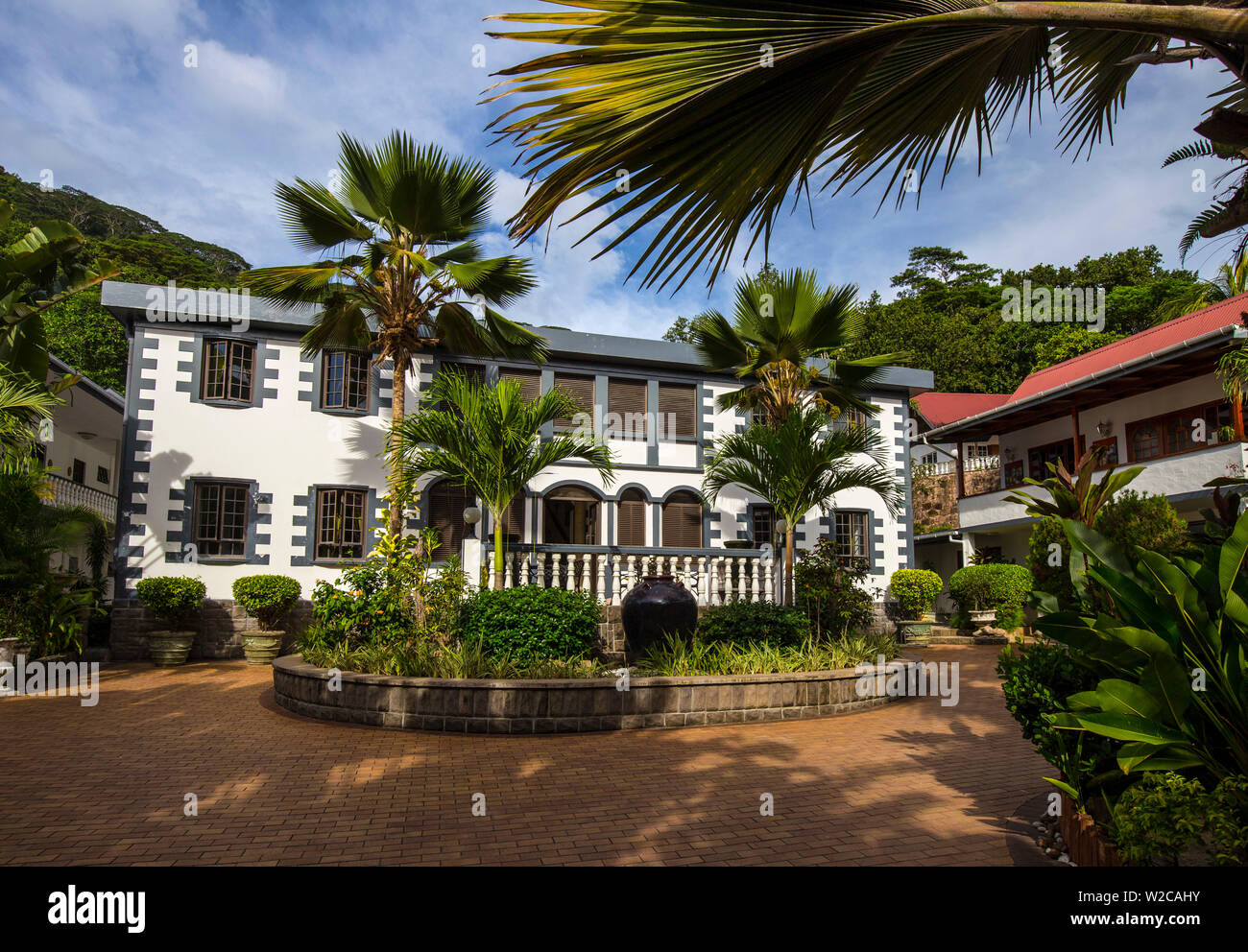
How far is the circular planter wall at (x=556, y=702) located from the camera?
8.61 m

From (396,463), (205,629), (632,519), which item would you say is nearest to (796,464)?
(396,463)

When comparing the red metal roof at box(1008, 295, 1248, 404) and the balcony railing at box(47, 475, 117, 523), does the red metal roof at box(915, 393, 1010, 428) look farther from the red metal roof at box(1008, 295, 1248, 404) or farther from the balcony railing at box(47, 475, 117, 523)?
the balcony railing at box(47, 475, 117, 523)

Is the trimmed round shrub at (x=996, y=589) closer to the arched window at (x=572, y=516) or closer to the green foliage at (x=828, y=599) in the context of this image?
the green foliage at (x=828, y=599)

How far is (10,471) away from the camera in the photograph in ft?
41.1

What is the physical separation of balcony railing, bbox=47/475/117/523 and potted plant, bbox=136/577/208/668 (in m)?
4.02

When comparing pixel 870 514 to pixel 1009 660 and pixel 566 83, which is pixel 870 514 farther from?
pixel 566 83

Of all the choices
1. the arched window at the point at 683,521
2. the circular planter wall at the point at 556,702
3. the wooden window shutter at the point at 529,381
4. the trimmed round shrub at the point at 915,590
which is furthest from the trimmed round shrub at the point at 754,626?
the trimmed round shrub at the point at 915,590

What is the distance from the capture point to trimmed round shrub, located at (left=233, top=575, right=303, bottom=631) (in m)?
15.6

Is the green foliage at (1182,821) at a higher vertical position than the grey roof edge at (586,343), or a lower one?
lower

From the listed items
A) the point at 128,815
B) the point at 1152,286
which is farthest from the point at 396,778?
the point at 1152,286

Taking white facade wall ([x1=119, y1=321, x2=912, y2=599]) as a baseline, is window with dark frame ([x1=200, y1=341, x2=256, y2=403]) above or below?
above

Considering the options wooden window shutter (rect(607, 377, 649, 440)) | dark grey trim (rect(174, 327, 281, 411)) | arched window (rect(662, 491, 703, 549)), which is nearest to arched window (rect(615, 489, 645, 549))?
arched window (rect(662, 491, 703, 549))

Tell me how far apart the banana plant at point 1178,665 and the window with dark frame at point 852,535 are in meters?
16.7
